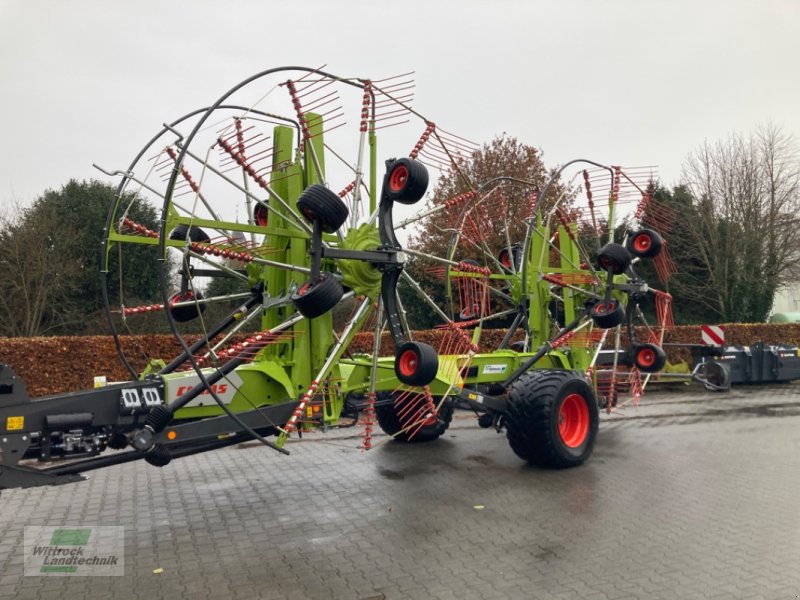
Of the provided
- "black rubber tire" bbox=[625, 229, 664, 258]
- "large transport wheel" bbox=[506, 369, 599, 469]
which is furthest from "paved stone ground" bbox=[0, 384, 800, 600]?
"black rubber tire" bbox=[625, 229, 664, 258]

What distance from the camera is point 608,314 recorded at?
27.9 ft

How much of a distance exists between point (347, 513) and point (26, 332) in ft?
44.0

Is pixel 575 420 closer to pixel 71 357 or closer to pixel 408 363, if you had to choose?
pixel 408 363

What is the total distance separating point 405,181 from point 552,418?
3.31 metres

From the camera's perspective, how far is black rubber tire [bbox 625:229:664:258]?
934 cm

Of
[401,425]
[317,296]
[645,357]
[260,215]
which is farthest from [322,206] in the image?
[645,357]

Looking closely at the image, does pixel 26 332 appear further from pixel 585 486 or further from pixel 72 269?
pixel 585 486

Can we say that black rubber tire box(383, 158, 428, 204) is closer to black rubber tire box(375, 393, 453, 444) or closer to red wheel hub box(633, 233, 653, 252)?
black rubber tire box(375, 393, 453, 444)

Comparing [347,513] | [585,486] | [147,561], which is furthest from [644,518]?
[147,561]

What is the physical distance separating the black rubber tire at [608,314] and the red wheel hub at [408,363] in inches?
135

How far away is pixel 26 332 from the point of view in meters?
16.7

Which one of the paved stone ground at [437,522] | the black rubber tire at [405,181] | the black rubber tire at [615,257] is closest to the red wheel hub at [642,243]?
the black rubber tire at [615,257]

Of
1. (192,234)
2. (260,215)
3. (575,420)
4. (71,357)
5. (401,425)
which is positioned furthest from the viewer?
(71,357)

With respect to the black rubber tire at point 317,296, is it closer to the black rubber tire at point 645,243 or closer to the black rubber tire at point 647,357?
the black rubber tire at point 645,243
